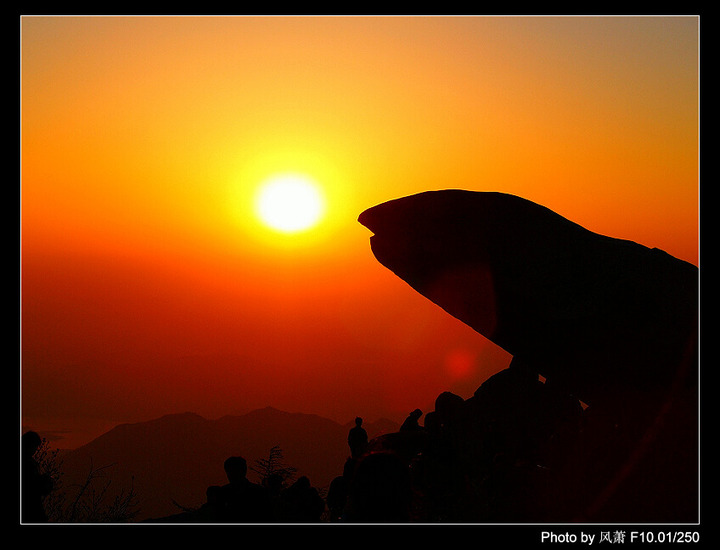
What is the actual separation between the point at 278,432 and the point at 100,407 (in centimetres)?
1651

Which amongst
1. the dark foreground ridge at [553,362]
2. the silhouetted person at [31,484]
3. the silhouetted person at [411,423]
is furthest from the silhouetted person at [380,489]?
the silhouetted person at [411,423]

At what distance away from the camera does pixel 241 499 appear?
592 centimetres

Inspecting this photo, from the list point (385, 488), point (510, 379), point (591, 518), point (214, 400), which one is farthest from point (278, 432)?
point (385, 488)

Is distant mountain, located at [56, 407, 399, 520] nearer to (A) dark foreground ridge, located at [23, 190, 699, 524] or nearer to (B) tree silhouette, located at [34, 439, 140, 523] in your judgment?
(B) tree silhouette, located at [34, 439, 140, 523]

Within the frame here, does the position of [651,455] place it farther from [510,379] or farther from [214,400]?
[214,400]

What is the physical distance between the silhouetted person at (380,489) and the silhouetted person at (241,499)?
6.90 ft

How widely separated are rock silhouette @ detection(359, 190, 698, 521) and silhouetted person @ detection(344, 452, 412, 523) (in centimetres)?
536

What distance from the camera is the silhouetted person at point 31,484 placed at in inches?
257

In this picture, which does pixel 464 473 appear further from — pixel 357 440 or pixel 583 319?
pixel 583 319

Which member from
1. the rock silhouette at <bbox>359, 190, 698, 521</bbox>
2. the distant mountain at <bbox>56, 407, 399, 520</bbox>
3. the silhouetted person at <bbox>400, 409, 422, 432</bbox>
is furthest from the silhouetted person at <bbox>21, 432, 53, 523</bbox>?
the distant mountain at <bbox>56, 407, 399, 520</bbox>

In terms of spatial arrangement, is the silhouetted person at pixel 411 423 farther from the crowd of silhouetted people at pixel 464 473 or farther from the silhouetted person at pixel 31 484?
the silhouetted person at pixel 31 484

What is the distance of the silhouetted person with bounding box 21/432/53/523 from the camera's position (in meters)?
6.52

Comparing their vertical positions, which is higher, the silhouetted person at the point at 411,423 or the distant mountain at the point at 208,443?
the silhouetted person at the point at 411,423

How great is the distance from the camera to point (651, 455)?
9.55 meters
